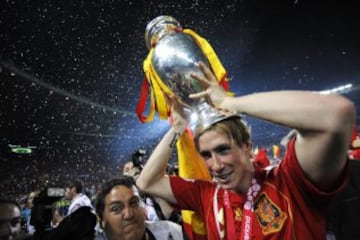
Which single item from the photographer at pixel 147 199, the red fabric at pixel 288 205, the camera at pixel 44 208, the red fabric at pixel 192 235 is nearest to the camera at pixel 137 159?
the photographer at pixel 147 199

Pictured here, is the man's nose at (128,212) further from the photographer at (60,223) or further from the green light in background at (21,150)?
the green light in background at (21,150)

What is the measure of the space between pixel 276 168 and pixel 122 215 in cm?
93

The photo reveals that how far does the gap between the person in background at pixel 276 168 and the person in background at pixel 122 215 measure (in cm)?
46

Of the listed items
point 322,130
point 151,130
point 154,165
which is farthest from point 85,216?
point 151,130

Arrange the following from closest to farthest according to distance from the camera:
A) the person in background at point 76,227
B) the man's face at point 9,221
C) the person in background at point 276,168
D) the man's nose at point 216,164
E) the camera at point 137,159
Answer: the person in background at point 276,168 < the man's nose at point 216,164 < the man's face at point 9,221 < the person in background at point 76,227 < the camera at point 137,159

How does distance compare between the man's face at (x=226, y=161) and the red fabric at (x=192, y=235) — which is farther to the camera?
the red fabric at (x=192, y=235)

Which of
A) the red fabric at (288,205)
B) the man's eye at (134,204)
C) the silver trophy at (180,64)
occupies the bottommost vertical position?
the red fabric at (288,205)

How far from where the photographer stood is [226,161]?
51.3 inches

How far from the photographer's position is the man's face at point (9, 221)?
1.49 m

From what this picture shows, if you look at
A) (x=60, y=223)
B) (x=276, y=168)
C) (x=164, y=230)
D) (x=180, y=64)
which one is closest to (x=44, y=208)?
(x=60, y=223)

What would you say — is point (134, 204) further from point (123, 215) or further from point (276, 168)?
point (276, 168)

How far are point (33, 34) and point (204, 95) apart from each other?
9.03m

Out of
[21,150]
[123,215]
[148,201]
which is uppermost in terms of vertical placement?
[21,150]

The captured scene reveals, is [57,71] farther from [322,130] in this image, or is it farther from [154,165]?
[322,130]
